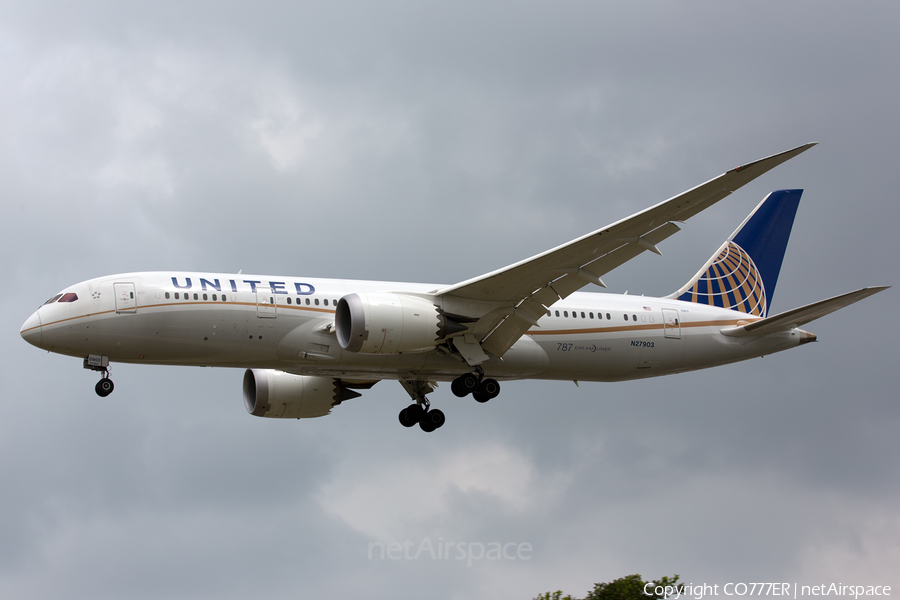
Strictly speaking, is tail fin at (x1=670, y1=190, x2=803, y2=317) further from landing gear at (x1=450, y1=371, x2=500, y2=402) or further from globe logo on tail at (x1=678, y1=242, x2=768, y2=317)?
landing gear at (x1=450, y1=371, x2=500, y2=402)

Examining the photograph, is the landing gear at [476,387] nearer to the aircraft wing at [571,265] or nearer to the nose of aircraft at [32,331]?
the aircraft wing at [571,265]

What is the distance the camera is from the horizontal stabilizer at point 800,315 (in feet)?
92.6

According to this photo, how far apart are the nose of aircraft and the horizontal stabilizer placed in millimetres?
22415

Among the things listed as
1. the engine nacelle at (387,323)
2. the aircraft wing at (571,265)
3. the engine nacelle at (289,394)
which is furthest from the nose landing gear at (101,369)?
the aircraft wing at (571,265)

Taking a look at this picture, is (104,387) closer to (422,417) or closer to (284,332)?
(284,332)

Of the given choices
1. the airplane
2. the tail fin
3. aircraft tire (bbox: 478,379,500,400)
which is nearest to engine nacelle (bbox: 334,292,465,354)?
the airplane

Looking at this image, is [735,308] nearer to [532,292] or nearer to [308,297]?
[532,292]

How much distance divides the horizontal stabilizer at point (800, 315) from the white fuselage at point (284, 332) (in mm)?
2557

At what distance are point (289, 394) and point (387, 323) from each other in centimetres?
949

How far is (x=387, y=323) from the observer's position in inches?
1072

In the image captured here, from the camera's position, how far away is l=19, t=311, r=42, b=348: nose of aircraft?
2666cm

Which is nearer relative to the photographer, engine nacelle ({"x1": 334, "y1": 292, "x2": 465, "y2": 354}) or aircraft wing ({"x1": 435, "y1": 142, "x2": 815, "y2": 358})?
aircraft wing ({"x1": 435, "y1": 142, "x2": 815, "y2": 358})

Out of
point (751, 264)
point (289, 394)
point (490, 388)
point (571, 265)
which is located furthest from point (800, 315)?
point (289, 394)

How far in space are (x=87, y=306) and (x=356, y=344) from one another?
7591 millimetres
